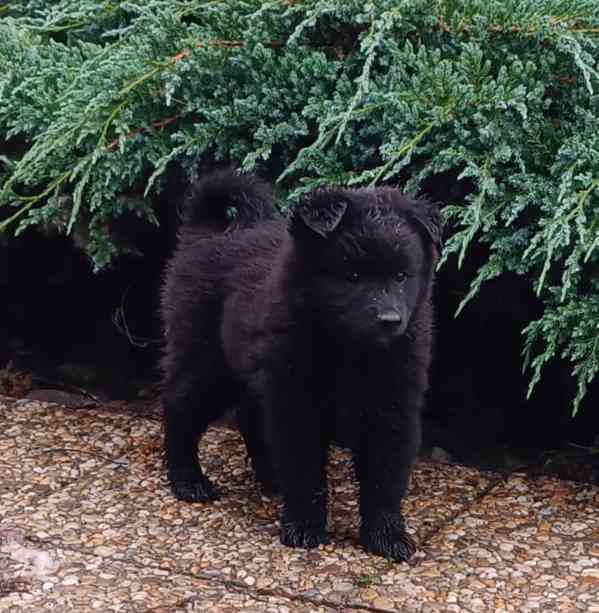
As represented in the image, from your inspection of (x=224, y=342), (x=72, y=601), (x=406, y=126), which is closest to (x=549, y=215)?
(x=406, y=126)

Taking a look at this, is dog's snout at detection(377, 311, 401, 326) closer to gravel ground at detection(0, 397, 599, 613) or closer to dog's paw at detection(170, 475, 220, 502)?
gravel ground at detection(0, 397, 599, 613)

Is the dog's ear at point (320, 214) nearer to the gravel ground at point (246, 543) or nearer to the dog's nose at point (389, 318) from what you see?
the dog's nose at point (389, 318)

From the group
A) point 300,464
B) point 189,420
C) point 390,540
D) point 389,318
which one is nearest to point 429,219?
point 389,318

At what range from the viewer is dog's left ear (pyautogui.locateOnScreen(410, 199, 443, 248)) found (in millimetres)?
3762

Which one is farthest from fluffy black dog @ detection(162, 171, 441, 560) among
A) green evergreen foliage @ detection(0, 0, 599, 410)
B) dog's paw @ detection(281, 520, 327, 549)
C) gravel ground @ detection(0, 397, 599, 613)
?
green evergreen foliage @ detection(0, 0, 599, 410)

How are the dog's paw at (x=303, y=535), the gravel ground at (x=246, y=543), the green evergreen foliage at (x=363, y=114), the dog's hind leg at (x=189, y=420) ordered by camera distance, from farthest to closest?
the dog's hind leg at (x=189, y=420), the green evergreen foliage at (x=363, y=114), the dog's paw at (x=303, y=535), the gravel ground at (x=246, y=543)

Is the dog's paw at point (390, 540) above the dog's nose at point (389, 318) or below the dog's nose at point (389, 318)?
below

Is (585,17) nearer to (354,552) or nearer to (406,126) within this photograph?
(406,126)

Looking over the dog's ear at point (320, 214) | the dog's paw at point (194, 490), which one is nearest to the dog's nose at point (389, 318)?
the dog's ear at point (320, 214)

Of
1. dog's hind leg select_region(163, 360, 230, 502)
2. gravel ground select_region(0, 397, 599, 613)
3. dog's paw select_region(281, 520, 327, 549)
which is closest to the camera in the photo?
gravel ground select_region(0, 397, 599, 613)

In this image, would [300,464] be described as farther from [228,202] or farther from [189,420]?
[228,202]

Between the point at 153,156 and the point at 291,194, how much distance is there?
0.68 m

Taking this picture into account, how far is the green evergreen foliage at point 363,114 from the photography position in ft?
13.9

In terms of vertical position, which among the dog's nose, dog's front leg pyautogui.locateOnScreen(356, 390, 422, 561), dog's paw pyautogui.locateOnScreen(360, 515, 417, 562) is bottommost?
dog's paw pyautogui.locateOnScreen(360, 515, 417, 562)
